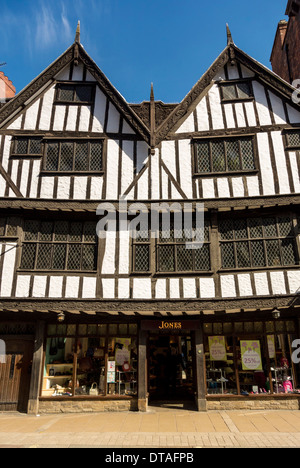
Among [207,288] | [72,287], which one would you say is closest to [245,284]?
[207,288]

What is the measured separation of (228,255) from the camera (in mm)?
11078

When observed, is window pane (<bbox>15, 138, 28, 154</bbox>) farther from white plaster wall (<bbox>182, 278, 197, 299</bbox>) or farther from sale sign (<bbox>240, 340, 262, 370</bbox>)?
sale sign (<bbox>240, 340, 262, 370</bbox>)

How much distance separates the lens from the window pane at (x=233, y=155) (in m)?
11.6

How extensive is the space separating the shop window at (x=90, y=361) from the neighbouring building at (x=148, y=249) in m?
0.04

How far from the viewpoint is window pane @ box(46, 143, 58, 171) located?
11.8 meters

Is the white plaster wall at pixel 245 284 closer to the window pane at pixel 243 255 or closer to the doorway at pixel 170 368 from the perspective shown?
the window pane at pixel 243 255

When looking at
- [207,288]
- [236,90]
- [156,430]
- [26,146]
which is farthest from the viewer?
[236,90]

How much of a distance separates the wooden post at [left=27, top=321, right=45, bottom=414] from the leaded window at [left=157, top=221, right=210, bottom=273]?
4.60 m

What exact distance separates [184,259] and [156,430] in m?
5.26

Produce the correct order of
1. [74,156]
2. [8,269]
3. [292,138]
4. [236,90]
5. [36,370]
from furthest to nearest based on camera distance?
[236,90], [74,156], [292,138], [8,269], [36,370]

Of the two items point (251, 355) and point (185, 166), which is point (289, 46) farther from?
point (251, 355)

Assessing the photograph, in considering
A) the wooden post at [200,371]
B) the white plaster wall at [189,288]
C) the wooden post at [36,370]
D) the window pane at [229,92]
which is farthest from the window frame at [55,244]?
the window pane at [229,92]

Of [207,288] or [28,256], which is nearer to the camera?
[207,288]

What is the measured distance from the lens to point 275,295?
34.3 feet
